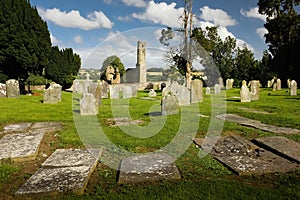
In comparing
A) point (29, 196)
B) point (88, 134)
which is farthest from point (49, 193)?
point (88, 134)

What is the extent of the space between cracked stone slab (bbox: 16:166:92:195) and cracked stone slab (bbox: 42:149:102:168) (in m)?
0.19

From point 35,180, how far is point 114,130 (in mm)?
3240

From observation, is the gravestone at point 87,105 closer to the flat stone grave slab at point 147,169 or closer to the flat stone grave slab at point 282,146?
the flat stone grave slab at point 147,169

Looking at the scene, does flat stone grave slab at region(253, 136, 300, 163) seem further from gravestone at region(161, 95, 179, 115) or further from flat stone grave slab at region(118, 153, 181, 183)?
gravestone at region(161, 95, 179, 115)

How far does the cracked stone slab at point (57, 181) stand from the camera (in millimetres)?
2969

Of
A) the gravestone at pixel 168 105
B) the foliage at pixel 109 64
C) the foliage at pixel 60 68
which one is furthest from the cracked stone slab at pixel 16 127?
the foliage at pixel 60 68

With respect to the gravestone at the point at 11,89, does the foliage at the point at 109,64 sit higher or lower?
higher

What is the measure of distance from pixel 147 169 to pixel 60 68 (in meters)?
27.9

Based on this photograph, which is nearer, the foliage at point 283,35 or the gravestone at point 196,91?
the gravestone at point 196,91

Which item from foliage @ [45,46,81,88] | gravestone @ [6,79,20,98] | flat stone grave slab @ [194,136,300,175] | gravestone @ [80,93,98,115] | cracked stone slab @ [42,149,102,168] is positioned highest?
foliage @ [45,46,81,88]

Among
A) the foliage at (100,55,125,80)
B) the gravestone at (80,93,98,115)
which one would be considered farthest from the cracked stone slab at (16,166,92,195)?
the foliage at (100,55,125,80)

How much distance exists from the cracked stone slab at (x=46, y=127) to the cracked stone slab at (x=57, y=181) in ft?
9.56

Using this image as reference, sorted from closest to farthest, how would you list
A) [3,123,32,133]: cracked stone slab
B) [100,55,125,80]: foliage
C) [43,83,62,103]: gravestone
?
[3,123,32,133]: cracked stone slab
[43,83,62,103]: gravestone
[100,55,125,80]: foliage

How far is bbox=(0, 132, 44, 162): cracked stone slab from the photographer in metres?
4.28
